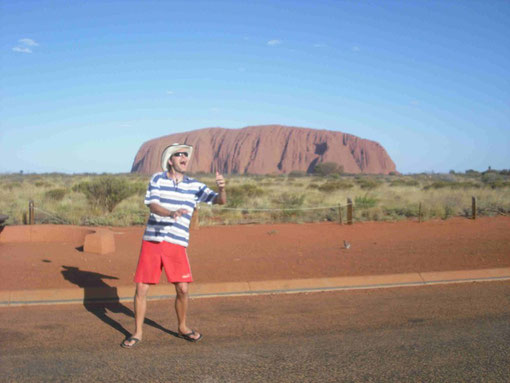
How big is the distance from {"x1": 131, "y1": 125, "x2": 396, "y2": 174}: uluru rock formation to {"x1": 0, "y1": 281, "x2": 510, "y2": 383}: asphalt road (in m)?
102

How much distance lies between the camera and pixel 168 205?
452 cm

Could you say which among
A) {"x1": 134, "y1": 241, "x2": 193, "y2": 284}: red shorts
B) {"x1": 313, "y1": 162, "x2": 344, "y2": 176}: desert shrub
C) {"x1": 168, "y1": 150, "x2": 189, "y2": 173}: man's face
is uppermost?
{"x1": 313, "y1": 162, "x2": 344, "y2": 176}: desert shrub

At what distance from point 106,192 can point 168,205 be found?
16.2 m

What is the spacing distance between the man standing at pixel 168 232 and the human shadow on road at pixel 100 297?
1.88ft

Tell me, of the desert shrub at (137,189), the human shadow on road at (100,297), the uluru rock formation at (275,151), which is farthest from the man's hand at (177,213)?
the uluru rock formation at (275,151)

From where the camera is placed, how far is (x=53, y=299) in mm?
6246

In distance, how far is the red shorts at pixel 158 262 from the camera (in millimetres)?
4484

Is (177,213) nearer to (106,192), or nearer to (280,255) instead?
(280,255)

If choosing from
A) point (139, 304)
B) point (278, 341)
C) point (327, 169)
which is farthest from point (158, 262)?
point (327, 169)

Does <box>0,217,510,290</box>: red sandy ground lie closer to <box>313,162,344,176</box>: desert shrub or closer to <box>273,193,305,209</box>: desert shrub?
<box>273,193,305,209</box>: desert shrub

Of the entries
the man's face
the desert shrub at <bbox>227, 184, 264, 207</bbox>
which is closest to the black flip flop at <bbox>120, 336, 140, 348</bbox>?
the man's face

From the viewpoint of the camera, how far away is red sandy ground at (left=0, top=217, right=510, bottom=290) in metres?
7.88

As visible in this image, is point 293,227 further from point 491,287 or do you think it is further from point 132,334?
point 132,334

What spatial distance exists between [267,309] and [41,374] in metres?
2.68
